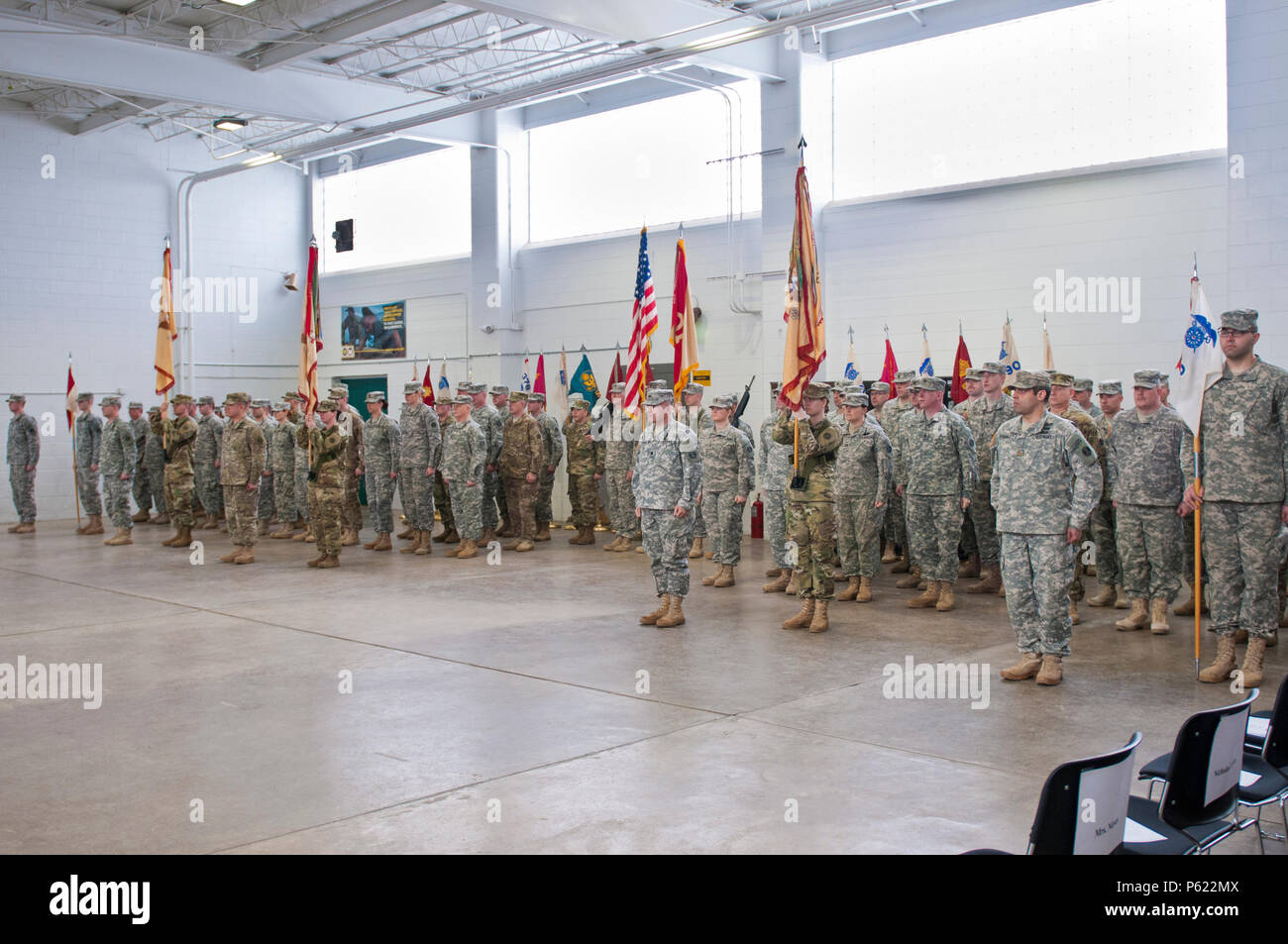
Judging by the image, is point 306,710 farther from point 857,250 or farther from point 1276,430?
point 857,250

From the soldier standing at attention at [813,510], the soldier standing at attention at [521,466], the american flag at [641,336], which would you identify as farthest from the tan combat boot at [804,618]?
the soldier standing at attention at [521,466]

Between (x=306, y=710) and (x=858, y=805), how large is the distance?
311 centimetres

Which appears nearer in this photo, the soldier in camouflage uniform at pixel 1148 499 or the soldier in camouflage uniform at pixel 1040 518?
the soldier in camouflage uniform at pixel 1040 518

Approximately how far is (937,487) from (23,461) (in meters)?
12.9

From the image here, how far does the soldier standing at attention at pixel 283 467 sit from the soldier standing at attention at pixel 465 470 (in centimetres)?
288

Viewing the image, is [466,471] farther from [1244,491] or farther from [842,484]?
[1244,491]

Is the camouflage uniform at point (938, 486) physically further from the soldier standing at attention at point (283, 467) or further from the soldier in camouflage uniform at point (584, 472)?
the soldier standing at attention at point (283, 467)

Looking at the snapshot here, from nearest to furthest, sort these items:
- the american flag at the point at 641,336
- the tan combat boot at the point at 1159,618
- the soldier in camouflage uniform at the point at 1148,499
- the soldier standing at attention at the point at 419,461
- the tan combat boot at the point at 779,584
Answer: the soldier in camouflage uniform at the point at 1148,499
the tan combat boot at the point at 1159,618
the american flag at the point at 641,336
the tan combat boot at the point at 779,584
the soldier standing at attention at the point at 419,461

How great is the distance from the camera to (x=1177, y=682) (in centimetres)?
640

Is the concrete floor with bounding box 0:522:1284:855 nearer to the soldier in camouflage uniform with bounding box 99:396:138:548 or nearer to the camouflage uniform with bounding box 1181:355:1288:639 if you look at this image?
the camouflage uniform with bounding box 1181:355:1288:639

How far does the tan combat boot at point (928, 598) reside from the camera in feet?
29.7

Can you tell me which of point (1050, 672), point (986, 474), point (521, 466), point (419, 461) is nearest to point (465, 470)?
point (419, 461)

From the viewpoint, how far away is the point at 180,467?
14.0m

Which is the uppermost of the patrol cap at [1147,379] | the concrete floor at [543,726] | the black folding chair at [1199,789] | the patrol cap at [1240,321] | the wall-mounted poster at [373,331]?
the wall-mounted poster at [373,331]
